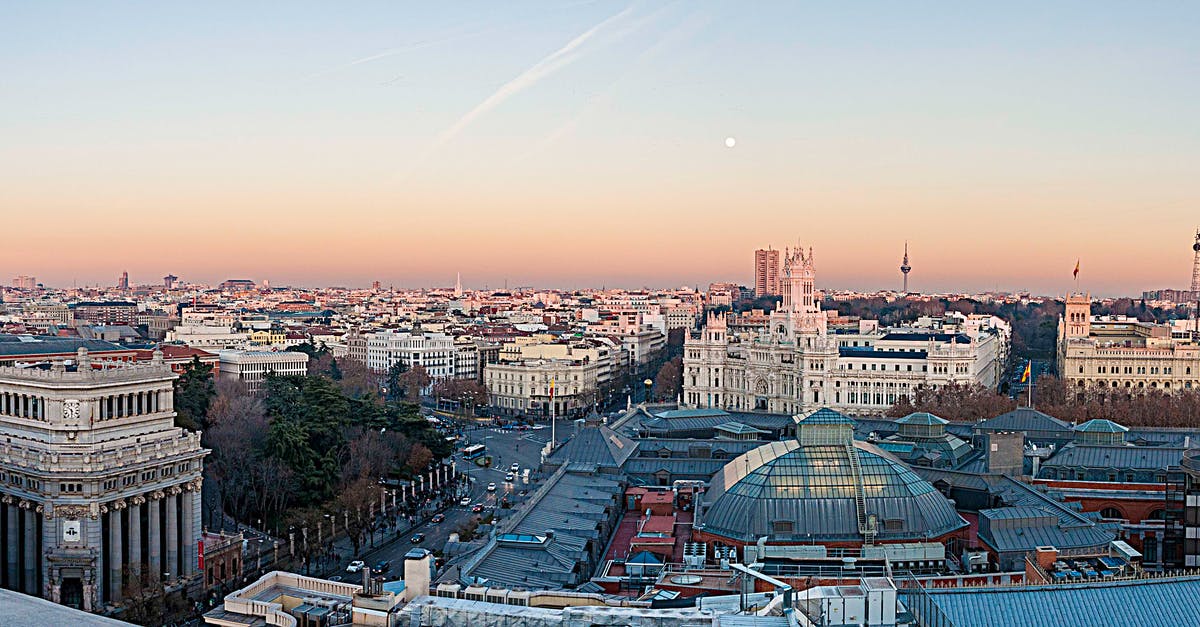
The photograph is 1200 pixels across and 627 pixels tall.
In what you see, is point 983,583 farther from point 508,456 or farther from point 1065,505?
point 508,456

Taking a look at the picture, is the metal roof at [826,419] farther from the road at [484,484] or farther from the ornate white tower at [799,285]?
the ornate white tower at [799,285]

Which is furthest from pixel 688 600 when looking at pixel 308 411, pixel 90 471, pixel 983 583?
pixel 308 411

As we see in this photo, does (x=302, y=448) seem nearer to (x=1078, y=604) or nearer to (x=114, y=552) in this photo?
(x=114, y=552)

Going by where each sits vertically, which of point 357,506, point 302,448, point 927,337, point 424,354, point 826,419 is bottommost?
point 357,506

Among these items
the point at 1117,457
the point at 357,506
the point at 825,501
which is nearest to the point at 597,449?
the point at 357,506

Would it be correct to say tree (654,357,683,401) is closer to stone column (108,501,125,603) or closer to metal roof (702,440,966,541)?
metal roof (702,440,966,541)

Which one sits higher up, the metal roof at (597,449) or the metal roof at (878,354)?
the metal roof at (878,354)

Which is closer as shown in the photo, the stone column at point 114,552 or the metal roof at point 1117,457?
the stone column at point 114,552

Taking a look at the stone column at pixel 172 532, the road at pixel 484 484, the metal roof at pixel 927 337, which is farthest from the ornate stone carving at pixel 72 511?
the metal roof at pixel 927 337
